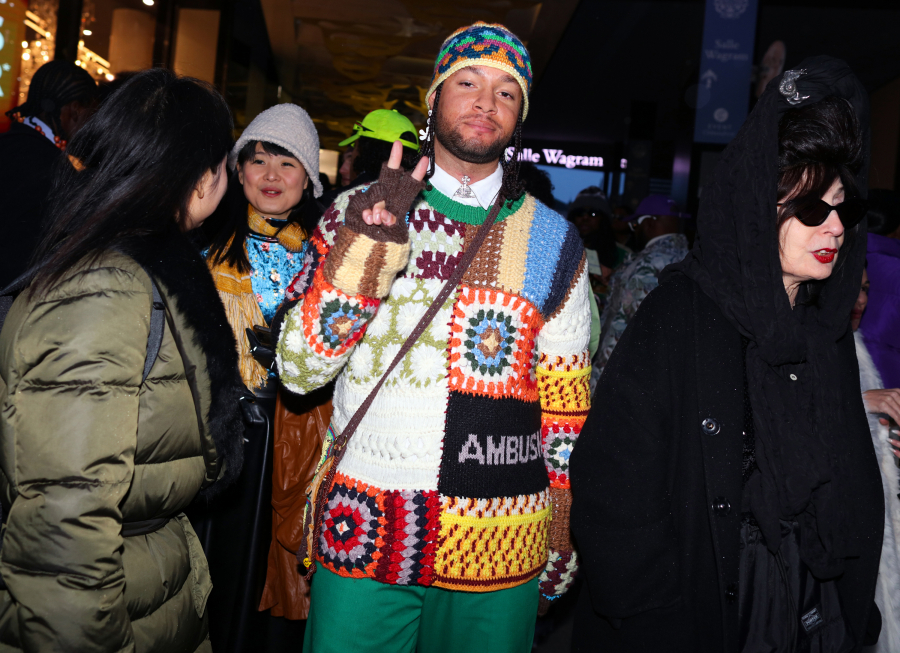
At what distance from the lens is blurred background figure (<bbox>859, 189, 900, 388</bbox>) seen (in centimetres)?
267

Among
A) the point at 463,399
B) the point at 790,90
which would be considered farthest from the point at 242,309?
the point at 790,90

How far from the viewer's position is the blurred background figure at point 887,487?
84.7 inches

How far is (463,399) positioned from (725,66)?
618 cm

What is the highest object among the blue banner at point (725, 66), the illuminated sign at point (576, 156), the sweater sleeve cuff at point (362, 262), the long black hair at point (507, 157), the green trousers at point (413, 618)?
the illuminated sign at point (576, 156)

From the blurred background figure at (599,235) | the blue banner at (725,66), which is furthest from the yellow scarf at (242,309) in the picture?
the blue banner at (725,66)

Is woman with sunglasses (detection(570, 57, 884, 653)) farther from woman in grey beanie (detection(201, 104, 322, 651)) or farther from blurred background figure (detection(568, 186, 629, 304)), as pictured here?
blurred background figure (detection(568, 186, 629, 304))

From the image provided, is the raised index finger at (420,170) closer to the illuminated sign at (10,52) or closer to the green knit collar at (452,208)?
the green knit collar at (452,208)

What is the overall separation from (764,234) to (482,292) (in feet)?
2.31

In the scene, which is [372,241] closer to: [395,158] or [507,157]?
[395,158]

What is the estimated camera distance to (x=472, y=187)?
1955mm

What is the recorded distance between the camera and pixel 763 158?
1659 mm

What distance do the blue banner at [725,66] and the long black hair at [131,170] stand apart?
238 inches

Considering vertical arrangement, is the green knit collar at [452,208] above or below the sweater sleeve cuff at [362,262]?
above

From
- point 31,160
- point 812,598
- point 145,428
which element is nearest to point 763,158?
point 812,598
